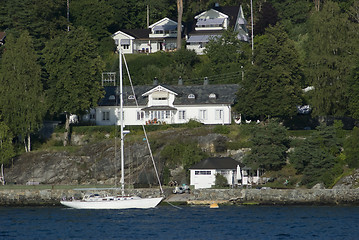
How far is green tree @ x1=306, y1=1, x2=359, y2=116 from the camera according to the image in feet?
254

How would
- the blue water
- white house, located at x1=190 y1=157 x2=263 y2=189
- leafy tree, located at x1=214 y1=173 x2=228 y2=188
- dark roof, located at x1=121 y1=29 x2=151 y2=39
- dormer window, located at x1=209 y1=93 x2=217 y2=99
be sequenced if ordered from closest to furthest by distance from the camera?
the blue water → leafy tree, located at x1=214 y1=173 x2=228 y2=188 → white house, located at x1=190 y1=157 x2=263 y2=189 → dormer window, located at x1=209 y1=93 x2=217 y2=99 → dark roof, located at x1=121 y1=29 x2=151 y2=39

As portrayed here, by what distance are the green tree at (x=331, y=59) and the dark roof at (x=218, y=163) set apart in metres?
11.0

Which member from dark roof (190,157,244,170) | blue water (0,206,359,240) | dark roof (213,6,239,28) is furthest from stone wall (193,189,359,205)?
dark roof (213,6,239,28)

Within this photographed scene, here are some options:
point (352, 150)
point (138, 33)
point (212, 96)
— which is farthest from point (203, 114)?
point (138, 33)

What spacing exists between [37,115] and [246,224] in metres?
32.4

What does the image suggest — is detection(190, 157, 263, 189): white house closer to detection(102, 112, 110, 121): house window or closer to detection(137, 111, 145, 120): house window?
detection(137, 111, 145, 120): house window

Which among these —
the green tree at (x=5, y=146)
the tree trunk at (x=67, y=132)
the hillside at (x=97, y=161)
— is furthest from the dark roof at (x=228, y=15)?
the green tree at (x=5, y=146)

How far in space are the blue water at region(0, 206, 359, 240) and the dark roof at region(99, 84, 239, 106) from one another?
21.4 metres

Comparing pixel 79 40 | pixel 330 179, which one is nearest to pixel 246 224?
pixel 330 179

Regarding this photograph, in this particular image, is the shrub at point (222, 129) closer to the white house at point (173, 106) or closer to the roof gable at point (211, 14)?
the white house at point (173, 106)

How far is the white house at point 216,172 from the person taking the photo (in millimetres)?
71375

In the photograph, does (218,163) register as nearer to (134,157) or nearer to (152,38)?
(134,157)

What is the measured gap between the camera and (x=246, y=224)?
56.5 m

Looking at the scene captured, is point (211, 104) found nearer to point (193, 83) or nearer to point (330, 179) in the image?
point (193, 83)
